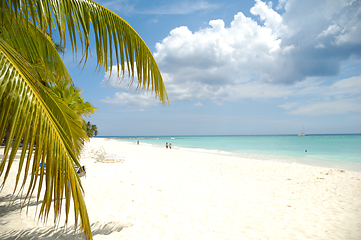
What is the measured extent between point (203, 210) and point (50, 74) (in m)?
4.21

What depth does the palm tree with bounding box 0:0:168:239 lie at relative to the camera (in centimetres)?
146

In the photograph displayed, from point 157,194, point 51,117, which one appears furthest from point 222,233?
point 51,117

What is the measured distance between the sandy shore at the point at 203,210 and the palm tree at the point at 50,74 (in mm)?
2035

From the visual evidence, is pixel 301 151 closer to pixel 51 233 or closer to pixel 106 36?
pixel 51 233

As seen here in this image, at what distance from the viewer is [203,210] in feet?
16.2

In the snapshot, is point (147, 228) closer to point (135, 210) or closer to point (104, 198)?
point (135, 210)

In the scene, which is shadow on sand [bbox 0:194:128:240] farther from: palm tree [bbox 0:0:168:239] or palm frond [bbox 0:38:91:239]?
palm frond [bbox 0:38:91:239]

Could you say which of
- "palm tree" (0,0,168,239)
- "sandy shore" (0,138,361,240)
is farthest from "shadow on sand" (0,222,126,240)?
"palm tree" (0,0,168,239)

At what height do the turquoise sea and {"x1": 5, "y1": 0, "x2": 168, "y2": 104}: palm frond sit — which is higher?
{"x1": 5, "y1": 0, "x2": 168, "y2": 104}: palm frond

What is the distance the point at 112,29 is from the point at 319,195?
766cm

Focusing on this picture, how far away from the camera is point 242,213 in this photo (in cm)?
484

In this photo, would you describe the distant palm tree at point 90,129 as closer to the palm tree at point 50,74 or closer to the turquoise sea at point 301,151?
the turquoise sea at point 301,151

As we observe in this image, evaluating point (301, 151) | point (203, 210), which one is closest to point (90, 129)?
point (301, 151)

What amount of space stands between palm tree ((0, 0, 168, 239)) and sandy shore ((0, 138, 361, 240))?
2.04m
